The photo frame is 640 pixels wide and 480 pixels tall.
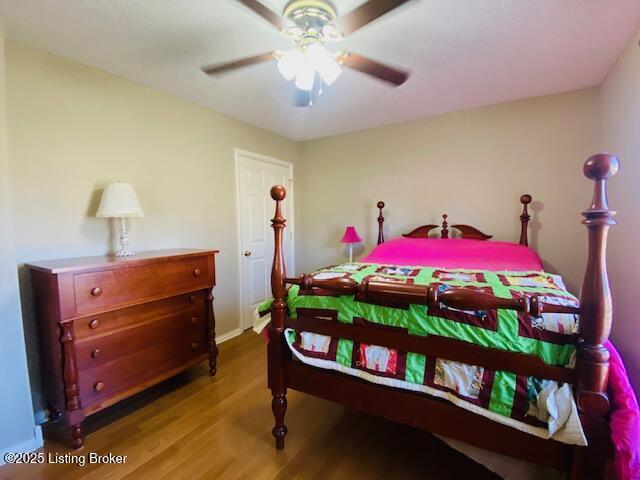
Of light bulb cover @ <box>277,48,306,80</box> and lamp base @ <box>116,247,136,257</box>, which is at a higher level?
light bulb cover @ <box>277,48,306,80</box>

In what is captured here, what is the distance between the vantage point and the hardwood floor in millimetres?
1539

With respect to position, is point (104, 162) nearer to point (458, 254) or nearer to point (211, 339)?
point (211, 339)

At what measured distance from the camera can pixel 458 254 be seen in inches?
112

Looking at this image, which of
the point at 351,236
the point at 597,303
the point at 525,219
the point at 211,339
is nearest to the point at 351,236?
the point at 351,236

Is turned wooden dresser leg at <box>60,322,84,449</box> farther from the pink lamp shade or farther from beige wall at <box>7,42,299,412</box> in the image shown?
the pink lamp shade

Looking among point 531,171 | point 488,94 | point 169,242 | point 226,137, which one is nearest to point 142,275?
point 169,242

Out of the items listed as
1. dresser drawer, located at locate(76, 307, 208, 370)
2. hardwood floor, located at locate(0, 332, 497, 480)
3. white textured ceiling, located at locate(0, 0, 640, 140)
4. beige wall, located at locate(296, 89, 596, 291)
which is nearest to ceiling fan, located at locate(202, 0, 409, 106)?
white textured ceiling, located at locate(0, 0, 640, 140)

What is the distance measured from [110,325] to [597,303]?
94.0 inches

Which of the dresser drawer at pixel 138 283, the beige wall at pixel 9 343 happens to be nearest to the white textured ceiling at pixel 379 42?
the beige wall at pixel 9 343

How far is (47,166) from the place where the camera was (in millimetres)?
1960

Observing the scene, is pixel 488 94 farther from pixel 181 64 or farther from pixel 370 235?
pixel 181 64

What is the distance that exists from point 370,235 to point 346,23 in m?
2.64

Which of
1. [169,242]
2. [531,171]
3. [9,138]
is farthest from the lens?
[531,171]

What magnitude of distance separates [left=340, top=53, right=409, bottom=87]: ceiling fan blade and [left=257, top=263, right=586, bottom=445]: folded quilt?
3.90 ft
